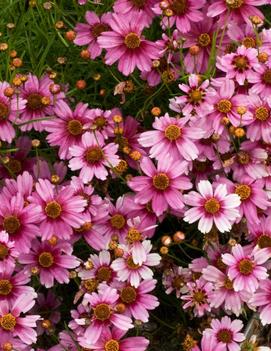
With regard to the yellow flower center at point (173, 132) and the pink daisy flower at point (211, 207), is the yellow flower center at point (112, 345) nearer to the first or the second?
the pink daisy flower at point (211, 207)

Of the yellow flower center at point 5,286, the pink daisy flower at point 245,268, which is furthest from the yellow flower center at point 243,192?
the yellow flower center at point 5,286

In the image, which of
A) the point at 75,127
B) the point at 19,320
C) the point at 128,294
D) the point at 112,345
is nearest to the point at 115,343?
the point at 112,345

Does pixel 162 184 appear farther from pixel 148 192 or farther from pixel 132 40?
pixel 132 40

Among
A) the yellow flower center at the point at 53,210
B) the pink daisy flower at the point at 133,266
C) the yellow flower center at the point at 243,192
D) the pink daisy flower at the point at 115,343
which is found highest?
the yellow flower center at the point at 243,192

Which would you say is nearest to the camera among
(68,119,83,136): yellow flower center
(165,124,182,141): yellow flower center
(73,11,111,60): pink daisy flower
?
(165,124,182,141): yellow flower center

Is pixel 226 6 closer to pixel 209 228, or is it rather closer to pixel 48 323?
pixel 209 228

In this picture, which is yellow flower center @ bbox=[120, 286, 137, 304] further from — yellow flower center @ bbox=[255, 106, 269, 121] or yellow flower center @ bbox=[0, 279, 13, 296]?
yellow flower center @ bbox=[255, 106, 269, 121]

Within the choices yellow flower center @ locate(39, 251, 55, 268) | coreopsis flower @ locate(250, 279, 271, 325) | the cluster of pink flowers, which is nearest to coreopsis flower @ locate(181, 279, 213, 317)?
the cluster of pink flowers
